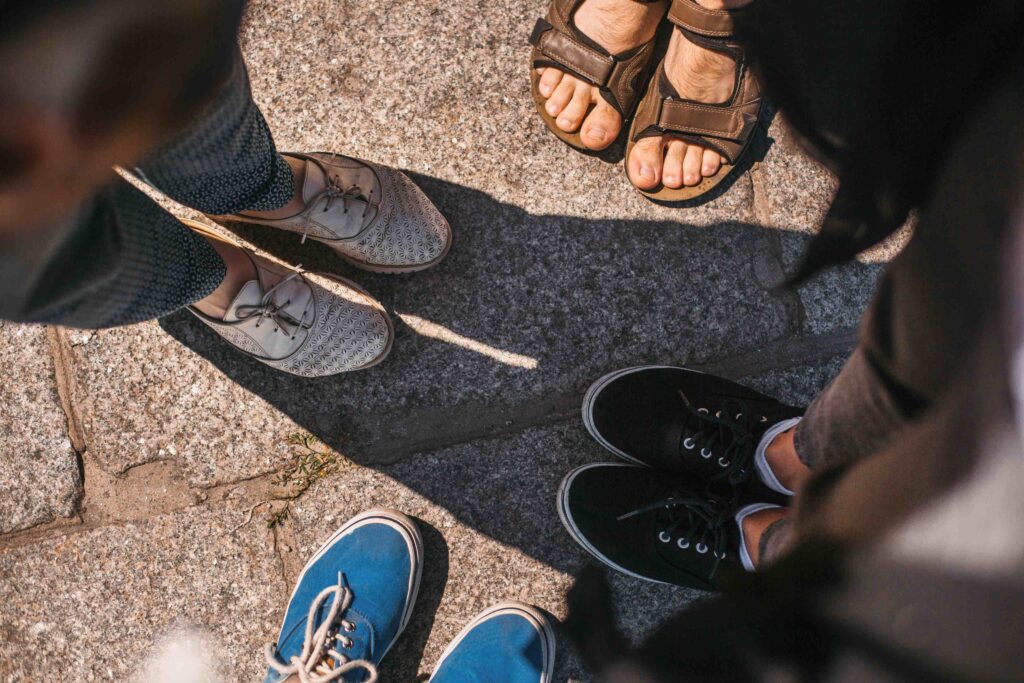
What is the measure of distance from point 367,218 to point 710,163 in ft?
2.81

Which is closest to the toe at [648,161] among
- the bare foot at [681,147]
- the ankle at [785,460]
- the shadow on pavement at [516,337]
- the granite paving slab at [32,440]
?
the bare foot at [681,147]

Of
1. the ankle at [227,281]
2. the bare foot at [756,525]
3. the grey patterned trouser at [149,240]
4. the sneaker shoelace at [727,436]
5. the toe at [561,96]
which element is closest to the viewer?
the grey patterned trouser at [149,240]

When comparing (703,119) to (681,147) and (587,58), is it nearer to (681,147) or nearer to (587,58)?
(681,147)

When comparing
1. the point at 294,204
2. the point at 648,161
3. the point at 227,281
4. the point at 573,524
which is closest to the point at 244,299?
the point at 227,281

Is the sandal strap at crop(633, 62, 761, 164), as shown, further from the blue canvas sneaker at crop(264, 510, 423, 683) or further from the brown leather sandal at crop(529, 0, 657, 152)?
the blue canvas sneaker at crop(264, 510, 423, 683)

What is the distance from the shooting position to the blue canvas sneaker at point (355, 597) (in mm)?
1401

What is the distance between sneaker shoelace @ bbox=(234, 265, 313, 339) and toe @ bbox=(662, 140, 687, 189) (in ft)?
3.01

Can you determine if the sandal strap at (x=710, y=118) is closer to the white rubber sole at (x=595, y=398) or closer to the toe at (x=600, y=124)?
the toe at (x=600, y=124)

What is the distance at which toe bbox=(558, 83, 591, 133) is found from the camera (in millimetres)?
1507

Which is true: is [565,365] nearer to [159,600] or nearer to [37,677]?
[159,600]

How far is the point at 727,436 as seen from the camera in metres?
1.43

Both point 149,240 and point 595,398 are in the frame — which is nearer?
point 149,240

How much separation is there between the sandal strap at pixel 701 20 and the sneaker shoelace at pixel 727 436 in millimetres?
851

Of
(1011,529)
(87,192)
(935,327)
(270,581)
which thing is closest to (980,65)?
(935,327)
